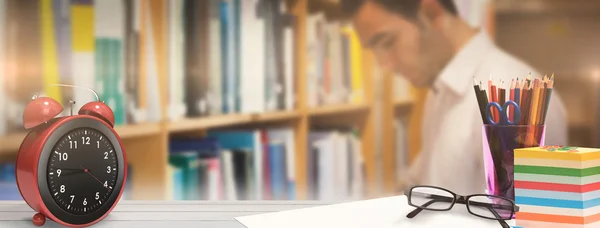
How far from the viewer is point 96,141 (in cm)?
71

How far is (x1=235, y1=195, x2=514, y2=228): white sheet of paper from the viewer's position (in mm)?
660

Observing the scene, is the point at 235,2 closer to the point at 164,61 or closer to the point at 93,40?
the point at 164,61

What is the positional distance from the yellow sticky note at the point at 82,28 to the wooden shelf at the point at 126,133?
0.75 feet

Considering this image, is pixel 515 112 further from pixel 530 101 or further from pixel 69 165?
pixel 69 165

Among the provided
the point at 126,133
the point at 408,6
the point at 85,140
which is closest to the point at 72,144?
the point at 85,140

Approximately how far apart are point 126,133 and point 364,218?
→ 3.41 feet

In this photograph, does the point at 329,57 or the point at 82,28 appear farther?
the point at 329,57

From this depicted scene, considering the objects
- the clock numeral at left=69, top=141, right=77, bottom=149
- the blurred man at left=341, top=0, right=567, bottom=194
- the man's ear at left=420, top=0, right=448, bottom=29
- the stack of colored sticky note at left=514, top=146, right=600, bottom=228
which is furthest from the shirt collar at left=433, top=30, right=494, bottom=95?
the clock numeral at left=69, top=141, right=77, bottom=149

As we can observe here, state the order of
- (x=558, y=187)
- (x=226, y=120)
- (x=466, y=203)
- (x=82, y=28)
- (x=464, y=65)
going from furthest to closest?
(x=464, y=65) → (x=226, y=120) → (x=82, y=28) → (x=466, y=203) → (x=558, y=187)

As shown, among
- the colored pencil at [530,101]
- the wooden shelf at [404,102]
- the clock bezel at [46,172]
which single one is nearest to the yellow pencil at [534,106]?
the colored pencil at [530,101]

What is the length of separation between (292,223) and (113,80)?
1.09 meters

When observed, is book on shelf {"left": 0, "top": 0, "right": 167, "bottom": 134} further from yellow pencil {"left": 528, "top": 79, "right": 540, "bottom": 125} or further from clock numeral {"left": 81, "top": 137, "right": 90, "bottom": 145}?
yellow pencil {"left": 528, "top": 79, "right": 540, "bottom": 125}

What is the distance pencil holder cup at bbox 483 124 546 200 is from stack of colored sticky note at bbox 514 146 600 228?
7cm

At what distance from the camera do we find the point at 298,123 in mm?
2094
